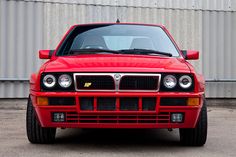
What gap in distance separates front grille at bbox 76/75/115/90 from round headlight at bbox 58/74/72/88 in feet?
0.27

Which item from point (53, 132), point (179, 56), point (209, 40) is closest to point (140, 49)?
point (179, 56)

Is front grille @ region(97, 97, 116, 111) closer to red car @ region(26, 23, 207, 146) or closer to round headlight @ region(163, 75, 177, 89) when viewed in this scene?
red car @ region(26, 23, 207, 146)

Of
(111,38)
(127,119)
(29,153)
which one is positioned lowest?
(29,153)

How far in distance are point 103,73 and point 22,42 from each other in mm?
6131

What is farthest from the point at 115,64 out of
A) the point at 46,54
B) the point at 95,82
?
the point at 46,54

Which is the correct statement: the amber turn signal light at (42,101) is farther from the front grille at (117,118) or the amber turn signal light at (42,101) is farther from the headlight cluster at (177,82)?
the headlight cluster at (177,82)

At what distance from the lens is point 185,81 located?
16.4 ft

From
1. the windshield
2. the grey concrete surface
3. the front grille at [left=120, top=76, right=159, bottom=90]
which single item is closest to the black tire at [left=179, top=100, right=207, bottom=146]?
→ the grey concrete surface

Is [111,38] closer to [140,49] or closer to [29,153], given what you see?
[140,49]

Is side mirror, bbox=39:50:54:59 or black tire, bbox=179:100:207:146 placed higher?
side mirror, bbox=39:50:54:59

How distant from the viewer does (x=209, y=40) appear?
11719mm

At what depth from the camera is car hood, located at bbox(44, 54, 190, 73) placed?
16.3ft

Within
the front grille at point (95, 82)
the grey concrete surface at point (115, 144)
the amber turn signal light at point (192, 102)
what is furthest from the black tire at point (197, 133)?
the front grille at point (95, 82)

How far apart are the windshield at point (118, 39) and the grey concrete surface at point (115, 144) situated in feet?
3.45
